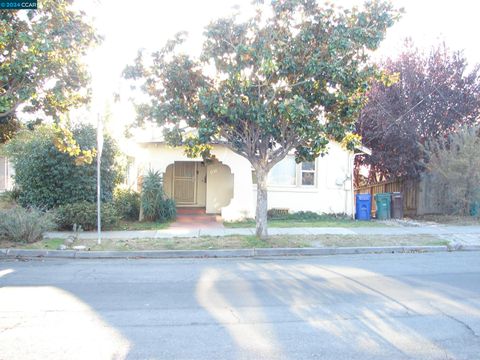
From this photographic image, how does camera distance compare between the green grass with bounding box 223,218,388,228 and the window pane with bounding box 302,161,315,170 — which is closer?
the green grass with bounding box 223,218,388,228

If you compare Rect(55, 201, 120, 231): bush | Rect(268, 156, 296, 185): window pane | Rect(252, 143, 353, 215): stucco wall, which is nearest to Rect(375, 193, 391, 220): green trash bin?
Rect(252, 143, 353, 215): stucco wall

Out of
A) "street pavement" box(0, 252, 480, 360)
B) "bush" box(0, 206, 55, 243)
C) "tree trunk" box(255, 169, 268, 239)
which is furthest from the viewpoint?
"tree trunk" box(255, 169, 268, 239)

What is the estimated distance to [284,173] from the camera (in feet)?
55.5

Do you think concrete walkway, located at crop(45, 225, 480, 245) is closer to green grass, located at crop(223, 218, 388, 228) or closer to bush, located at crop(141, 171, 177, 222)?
green grass, located at crop(223, 218, 388, 228)

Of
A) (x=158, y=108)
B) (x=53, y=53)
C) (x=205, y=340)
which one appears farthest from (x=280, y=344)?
(x=53, y=53)

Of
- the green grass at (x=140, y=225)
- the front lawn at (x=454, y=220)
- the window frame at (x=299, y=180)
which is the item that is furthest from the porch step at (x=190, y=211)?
the front lawn at (x=454, y=220)

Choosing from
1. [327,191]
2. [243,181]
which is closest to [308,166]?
[327,191]

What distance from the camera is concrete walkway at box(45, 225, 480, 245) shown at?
1174 centimetres

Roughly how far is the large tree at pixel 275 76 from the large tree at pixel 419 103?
7.24 metres

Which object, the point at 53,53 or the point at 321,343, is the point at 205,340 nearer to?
the point at 321,343

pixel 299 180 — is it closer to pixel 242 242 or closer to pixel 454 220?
pixel 454 220

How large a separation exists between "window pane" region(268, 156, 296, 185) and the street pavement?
8.15 meters

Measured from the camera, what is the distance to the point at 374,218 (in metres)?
16.7

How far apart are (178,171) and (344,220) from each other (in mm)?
7289
